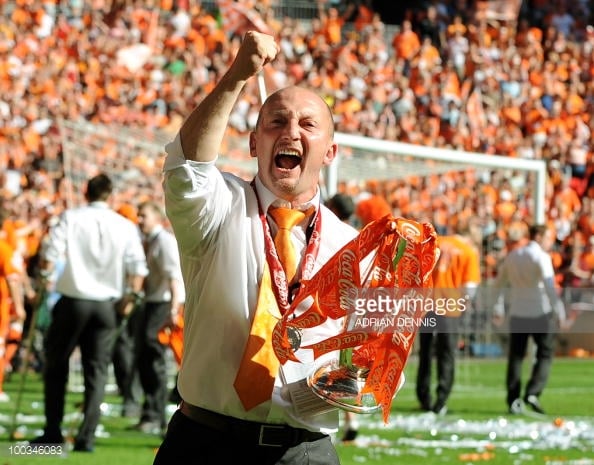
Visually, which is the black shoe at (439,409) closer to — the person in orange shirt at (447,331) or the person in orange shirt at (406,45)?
the person in orange shirt at (447,331)

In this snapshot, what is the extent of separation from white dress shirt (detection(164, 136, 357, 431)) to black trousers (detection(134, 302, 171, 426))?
753cm

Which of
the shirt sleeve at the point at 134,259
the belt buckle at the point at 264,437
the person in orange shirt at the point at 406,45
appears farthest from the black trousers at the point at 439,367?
the person in orange shirt at the point at 406,45

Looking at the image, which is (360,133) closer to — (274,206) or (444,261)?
(444,261)

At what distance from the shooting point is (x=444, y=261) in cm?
1387

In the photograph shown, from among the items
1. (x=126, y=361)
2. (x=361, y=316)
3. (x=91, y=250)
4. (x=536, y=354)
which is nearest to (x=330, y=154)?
(x=361, y=316)

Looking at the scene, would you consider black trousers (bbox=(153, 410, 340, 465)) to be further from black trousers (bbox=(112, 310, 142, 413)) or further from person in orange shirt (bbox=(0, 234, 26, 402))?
person in orange shirt (bbox=(0, 234, 26, 402))

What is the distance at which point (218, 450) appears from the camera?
4.14 meters

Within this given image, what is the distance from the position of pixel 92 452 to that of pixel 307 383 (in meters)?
6.70

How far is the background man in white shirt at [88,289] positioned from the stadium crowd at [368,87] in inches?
234

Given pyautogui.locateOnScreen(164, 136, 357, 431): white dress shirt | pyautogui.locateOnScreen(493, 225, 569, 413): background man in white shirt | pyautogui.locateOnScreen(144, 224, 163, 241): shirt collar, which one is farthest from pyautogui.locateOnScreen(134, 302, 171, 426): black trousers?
pyautogui.locateOnScreen(164, 136, 357, 431): white dress shirt

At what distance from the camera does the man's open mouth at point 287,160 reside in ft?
13.8

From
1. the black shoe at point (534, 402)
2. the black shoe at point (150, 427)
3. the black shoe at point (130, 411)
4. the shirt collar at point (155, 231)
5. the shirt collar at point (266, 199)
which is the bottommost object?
the black shoe at point (130, 411)

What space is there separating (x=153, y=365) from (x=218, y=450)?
768cm

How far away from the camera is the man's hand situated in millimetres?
3787
